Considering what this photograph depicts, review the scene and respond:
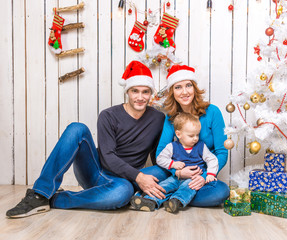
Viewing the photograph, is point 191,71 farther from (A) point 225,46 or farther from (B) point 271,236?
(B) point 271,236

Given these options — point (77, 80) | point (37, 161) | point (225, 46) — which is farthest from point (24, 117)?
point (225, 46)

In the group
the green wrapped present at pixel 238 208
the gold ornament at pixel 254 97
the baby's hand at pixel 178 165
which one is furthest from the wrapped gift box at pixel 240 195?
the gold ornament at pixel 254 97

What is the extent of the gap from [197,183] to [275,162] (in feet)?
1.53

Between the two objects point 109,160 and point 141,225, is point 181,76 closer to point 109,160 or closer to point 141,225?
point 109,160

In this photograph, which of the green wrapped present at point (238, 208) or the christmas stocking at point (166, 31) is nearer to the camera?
the green wrapped present at point (238, 208)

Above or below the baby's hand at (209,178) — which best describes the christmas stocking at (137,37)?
above

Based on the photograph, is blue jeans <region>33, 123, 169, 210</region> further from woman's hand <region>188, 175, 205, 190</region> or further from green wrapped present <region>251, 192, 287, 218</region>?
green wrapped present <region>251, 192, 287, 218</region>

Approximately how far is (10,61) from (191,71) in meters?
1.50

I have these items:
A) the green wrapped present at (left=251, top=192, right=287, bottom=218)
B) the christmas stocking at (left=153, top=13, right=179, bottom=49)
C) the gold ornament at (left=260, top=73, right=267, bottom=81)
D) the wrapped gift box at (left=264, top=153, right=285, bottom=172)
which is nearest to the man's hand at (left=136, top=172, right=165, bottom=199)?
the green wrapped present at (left=251, top=192, right=287, bottom=218)

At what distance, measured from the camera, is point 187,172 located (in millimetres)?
1880

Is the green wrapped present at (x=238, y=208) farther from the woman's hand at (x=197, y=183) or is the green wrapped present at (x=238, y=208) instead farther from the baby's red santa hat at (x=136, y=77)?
the baby's red santa hat at (x=136, y=77)

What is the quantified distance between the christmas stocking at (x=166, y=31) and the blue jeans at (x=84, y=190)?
0.94 metres

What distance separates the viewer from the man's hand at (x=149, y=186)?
5.91 ft

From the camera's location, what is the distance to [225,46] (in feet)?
7.79
